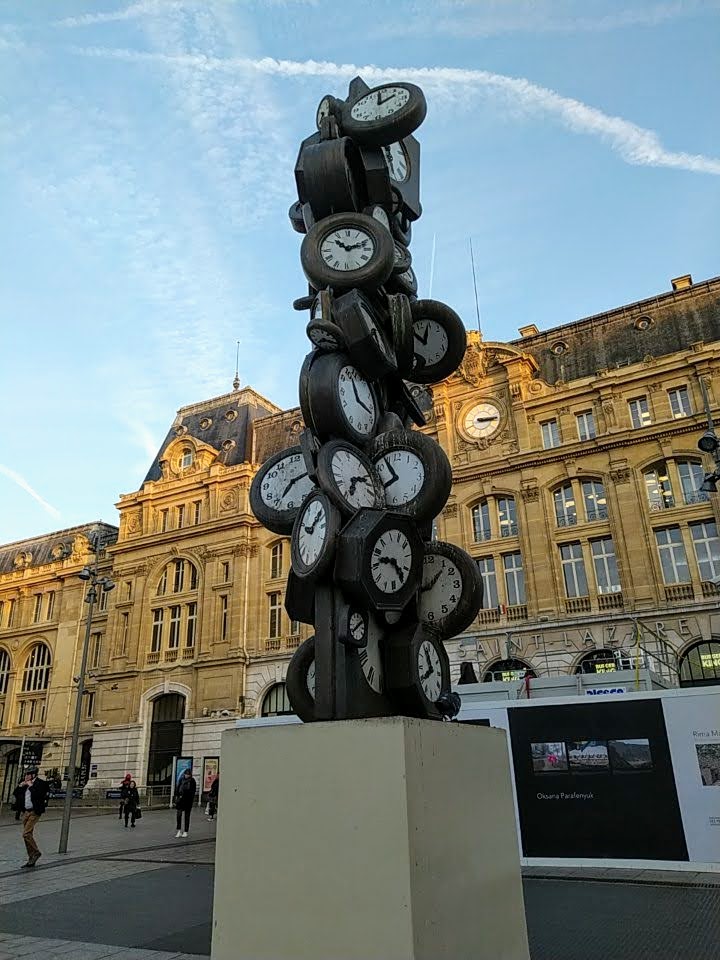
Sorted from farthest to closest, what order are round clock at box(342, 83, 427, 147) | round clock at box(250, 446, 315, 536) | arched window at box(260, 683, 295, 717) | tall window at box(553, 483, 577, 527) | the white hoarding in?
arched window at box(260, 683, 295, 717), tall window at box(553, 483, 577, 527), the white hoarding, round clock at box(342, 83, 427, 147), round clock at box(250, 446, 315, 536)

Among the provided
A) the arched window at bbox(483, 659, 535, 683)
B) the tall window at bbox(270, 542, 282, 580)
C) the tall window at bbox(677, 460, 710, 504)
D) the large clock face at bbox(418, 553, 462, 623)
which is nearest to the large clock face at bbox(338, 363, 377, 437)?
the large clock face at bbox(418, 553, 462, 623)

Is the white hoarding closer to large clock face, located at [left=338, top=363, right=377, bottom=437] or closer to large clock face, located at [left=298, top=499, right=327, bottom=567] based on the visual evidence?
large clock face, located at [left=338, top=363, right=377, bottom=437]

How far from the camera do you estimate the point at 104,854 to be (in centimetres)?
1619

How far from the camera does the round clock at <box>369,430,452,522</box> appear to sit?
5.95 meters

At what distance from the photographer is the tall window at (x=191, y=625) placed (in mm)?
40500

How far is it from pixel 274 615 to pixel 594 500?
61.4 feet

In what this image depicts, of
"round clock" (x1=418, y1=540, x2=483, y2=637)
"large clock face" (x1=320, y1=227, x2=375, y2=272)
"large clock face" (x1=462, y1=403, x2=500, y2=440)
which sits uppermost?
"large clock face" (x1=462, y1=403, x2=500, y2=440)

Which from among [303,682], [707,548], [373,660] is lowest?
[303,682]

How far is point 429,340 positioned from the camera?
7535 mm


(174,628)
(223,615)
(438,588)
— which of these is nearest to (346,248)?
(438,588)

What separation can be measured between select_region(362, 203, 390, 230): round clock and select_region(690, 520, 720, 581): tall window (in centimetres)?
2520

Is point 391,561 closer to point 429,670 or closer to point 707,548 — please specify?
point 429,670

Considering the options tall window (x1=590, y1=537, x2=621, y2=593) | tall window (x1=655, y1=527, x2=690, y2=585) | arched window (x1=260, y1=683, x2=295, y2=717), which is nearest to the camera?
tall window (x1=655, y1=527, x2=690, y2=585)

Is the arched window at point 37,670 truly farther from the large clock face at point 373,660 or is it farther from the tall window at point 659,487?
the large clock face at point 373,660
